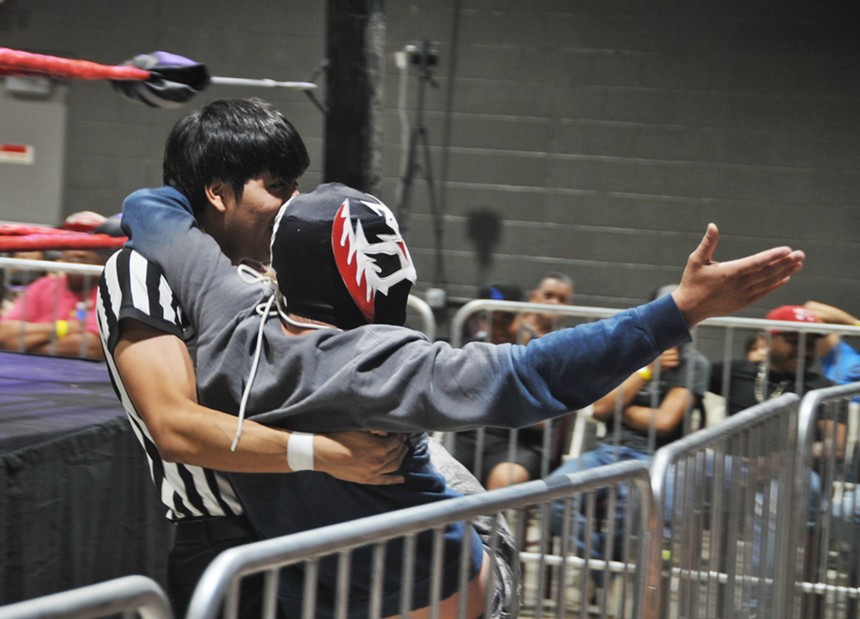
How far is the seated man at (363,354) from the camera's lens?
1485 millimetres

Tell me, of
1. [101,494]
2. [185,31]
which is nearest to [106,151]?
[185,31]

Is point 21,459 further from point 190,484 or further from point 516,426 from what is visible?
point 516,426

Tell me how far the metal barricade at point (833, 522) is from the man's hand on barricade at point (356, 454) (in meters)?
1.83

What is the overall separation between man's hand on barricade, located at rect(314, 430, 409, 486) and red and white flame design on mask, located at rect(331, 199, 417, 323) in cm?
17

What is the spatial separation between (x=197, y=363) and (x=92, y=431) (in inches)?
31.8

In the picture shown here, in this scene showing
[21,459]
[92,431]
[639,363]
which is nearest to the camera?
[639,363]

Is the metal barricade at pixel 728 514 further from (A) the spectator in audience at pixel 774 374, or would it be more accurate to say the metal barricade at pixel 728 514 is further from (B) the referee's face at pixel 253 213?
(A) the spectator in audience at pixel 774 374

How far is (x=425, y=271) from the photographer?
7.27 metres

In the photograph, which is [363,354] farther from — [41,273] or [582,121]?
[582,121]

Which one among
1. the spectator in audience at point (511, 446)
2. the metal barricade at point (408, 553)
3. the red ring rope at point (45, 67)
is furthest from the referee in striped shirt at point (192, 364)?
the spectator in audience at point (511, 446)

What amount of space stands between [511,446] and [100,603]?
3276mm

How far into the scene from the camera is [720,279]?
4.84 ft

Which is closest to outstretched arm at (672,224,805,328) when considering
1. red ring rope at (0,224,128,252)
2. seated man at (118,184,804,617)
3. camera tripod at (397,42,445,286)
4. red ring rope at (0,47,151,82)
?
seated man at (118,184,804,617)

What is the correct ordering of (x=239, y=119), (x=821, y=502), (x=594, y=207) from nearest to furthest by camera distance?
1. (x=239, y=119)
2. (x=821, y=502)
3. (x=594, y=207)
